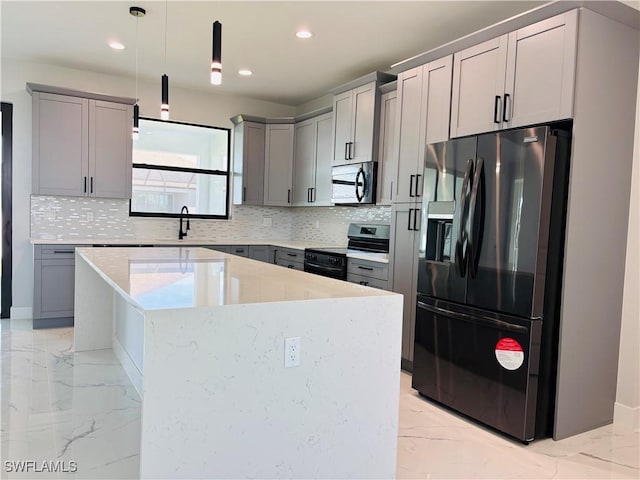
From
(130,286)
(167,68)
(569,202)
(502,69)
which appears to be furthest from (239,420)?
(167,68)

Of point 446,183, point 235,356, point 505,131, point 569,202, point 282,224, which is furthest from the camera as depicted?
point 282,224

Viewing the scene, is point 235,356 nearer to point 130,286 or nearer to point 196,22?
point 130,286

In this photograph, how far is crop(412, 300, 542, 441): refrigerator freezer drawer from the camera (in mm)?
2594

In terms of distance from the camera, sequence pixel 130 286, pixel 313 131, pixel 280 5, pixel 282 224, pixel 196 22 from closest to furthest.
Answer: pixel 130 286 < pixel 280 5 < pixel 196 22 < pixel 313 131 < pixel 282 224

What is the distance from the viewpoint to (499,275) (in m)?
2.69

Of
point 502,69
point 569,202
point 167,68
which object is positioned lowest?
point 569,202

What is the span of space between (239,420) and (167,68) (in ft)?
13.6

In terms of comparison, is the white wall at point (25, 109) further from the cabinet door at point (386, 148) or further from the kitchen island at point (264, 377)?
the kitchen island at point (264, 377)

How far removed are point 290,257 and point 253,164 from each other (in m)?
1.33

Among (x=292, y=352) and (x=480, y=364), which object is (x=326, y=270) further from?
(x=292, y=352)

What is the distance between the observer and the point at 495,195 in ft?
8.97

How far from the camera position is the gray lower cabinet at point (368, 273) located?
389cm

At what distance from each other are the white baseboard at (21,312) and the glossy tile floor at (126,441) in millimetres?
1921

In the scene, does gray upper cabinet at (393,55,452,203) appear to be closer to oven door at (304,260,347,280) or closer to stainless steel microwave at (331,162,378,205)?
stainless steel microwave at (331,162,378,205)
